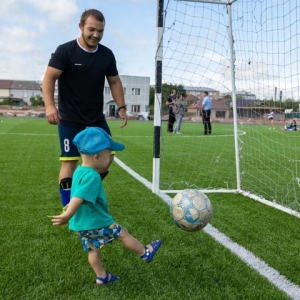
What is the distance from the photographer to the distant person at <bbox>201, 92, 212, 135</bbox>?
7.54 metres

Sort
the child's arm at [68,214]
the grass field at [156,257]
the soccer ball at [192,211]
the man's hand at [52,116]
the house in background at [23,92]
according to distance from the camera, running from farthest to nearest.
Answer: the house in background at [23,92] → the man's hand at [52,116] → the soccer ball at [192,211] → the grass field at [156,257] → the child's arm at [68,214]

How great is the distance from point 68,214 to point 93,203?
18cm

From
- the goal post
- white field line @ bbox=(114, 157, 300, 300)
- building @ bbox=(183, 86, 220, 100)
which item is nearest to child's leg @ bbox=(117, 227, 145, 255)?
white field line @ bbox=(114, 157, 300, 300)

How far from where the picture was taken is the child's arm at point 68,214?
2.48 metres

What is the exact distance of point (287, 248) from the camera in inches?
135

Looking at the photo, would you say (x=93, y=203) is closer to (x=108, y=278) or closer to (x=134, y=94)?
(x=108, y=278)

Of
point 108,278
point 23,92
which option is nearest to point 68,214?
point 108,278

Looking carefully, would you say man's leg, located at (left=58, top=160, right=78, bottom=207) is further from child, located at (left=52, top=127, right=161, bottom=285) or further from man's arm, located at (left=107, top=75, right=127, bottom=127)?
child, located at (left=52, top=127, right=161, bottom=285)

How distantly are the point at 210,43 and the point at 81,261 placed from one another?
4.08 metres

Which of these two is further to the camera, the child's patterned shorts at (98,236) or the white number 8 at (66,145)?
the white number 8 at (66,145)

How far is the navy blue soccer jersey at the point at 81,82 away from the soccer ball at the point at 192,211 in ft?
3.99

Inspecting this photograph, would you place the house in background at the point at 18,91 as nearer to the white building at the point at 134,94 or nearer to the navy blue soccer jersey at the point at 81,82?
the white building at the point at 134,94

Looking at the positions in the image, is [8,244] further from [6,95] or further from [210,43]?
[6,95]

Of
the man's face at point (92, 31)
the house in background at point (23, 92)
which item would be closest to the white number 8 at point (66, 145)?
the man's face at point (92, 31)
